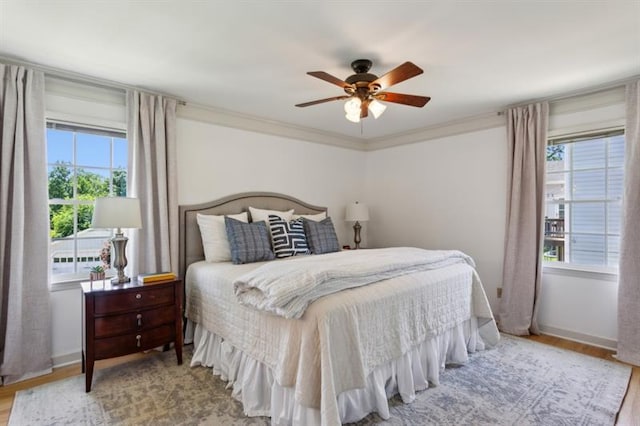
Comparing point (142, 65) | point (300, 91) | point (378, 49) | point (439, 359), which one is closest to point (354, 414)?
point (439, 359)

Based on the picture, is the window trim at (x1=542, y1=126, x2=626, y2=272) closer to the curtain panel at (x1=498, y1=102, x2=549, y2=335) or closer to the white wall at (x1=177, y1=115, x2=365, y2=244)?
the curtain panel at (x1=498, y1=102, x2=549, y2=335)

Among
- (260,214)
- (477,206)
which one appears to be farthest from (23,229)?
(477,206)

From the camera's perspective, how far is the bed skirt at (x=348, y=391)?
192 cm

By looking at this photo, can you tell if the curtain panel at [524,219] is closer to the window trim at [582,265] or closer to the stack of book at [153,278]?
the window trim at [582,265]

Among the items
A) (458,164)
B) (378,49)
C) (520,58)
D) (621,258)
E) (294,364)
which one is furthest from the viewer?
(458,164)

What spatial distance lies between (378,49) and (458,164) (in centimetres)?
234

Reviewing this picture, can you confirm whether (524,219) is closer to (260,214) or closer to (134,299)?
(260,214)

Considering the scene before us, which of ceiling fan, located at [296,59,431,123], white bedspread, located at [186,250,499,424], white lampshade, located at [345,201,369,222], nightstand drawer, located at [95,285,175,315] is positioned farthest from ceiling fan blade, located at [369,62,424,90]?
white lampshade, located at [345,201,369,222]

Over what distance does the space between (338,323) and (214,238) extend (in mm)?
1884

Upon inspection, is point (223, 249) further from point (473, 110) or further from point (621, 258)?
point (621, 258)

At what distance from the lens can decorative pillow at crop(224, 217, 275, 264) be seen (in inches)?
123

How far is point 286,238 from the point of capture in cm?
349

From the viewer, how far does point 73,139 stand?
2996 mm

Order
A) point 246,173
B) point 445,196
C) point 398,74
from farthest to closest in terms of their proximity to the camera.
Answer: point 445,196
point 246,173
point 398,74
